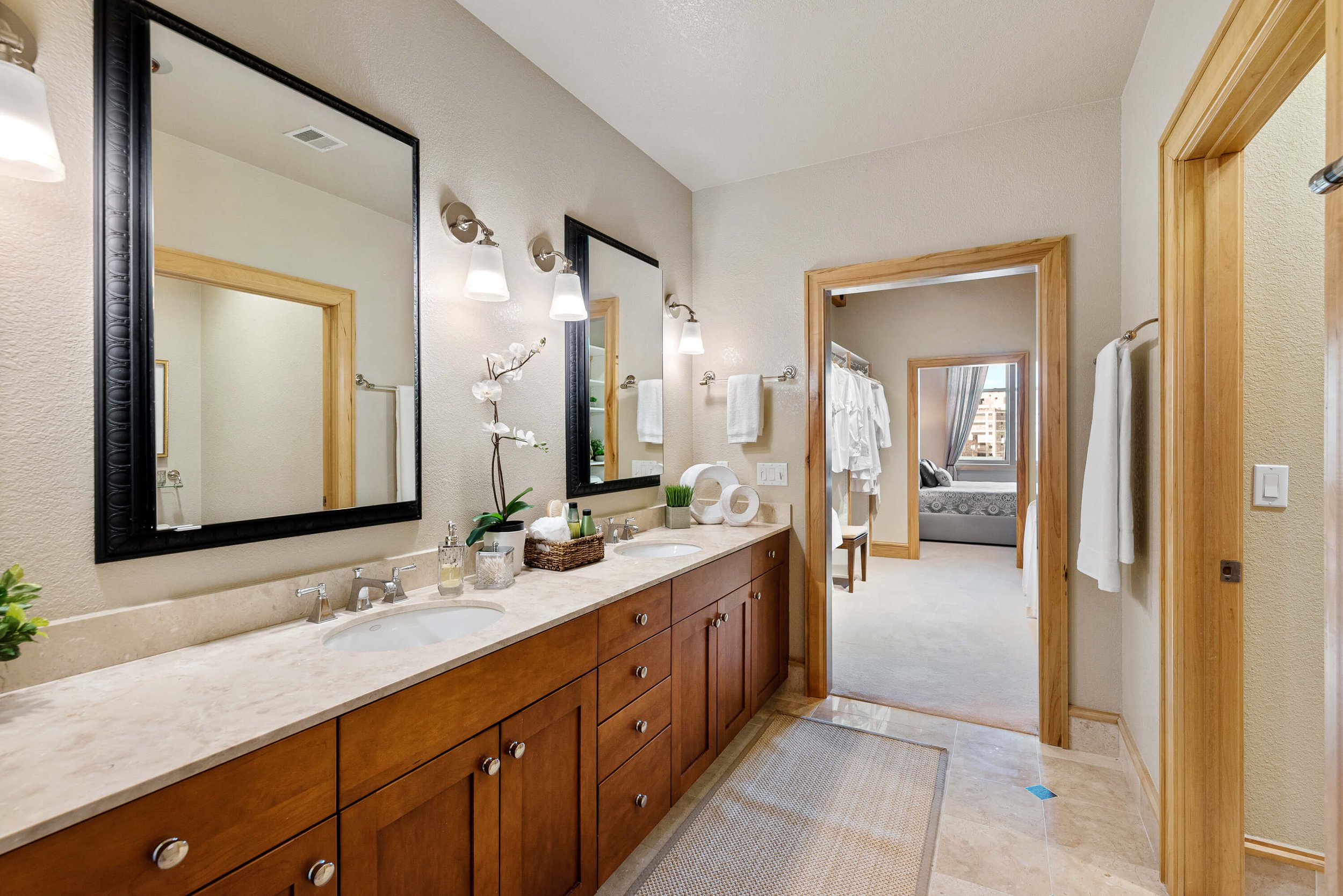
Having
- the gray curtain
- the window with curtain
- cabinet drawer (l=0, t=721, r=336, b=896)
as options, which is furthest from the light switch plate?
the window with curtain

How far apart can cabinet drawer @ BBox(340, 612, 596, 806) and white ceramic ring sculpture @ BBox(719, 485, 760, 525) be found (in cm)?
149

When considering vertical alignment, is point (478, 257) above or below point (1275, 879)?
above

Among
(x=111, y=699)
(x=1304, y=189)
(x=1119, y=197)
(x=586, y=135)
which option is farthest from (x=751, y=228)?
(x=111, y=699)

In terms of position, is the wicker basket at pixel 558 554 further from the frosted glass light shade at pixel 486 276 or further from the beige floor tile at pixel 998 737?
the beige floor tile at pixel 998 737

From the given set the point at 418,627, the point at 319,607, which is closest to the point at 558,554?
the point at 418,627

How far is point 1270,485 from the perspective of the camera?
153 centimetres

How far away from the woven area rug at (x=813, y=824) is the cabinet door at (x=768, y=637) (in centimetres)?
22

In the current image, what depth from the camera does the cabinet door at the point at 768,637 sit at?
254cm

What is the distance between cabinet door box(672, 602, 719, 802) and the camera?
6.36 ft

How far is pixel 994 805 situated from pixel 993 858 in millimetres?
288

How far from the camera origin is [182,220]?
1233mm

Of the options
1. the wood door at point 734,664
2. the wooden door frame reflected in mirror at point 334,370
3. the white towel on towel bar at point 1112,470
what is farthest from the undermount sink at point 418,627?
the white towel on towel bar at point 1112,470

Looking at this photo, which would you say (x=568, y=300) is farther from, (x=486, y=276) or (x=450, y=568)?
(x=450, y=568)

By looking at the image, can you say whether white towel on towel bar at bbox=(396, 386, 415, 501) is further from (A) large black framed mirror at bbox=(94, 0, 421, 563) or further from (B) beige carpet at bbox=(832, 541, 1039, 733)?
(B) beige carpet at bbox=(832, 541, 1039, 733)
